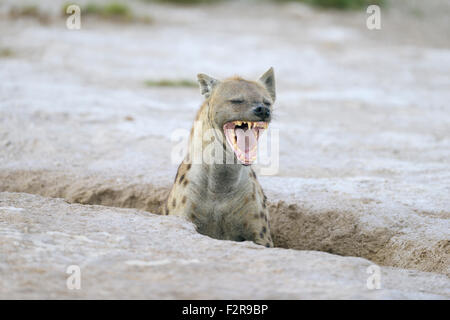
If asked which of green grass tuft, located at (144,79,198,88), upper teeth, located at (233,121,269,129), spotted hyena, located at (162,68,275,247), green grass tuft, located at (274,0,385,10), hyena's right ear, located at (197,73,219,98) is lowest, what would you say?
spotted hyena, located at (162,68,275,247)

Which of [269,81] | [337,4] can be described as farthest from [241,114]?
[337,4]

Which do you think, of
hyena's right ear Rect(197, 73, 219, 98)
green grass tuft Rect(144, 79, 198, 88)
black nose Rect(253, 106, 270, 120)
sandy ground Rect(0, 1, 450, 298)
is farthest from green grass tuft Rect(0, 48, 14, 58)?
black nose Rect(253, 106, 270, 120)

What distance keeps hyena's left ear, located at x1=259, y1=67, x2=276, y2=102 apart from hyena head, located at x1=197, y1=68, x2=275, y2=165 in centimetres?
21

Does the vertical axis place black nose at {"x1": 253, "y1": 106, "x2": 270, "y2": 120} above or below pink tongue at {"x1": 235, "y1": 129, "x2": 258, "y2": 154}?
above

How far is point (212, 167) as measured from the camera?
12.3ft

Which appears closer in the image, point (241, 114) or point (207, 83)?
point (241, 114)

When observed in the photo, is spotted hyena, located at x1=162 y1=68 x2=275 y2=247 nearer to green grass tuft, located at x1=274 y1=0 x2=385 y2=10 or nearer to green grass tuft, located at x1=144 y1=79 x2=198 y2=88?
green grass tuft, located at x1=144 y1=79 x2=198 y2=88

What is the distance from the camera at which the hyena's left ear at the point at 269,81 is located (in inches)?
155

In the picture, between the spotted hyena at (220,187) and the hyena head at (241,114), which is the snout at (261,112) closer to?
the hyena head at (241,114)

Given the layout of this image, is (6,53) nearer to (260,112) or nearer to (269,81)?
(269,81)

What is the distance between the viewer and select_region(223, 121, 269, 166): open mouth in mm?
3527

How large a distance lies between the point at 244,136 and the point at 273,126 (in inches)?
92.8

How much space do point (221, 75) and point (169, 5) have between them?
4027mm
